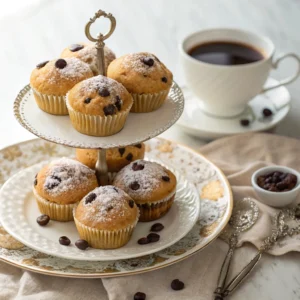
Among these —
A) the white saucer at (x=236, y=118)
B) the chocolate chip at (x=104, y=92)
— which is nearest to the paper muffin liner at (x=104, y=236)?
the chocolate chip at (x=104, y=92)

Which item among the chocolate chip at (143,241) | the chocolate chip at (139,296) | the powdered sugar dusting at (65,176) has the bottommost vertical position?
the chocolate chip at (139,296)

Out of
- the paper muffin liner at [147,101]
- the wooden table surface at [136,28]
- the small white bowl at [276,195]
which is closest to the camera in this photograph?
the paper muffin liner at [147,101]

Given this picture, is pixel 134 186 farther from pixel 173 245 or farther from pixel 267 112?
pixel 267 112

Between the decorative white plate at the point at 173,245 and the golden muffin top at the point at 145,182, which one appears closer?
the decorative white plate at the point at 173,245

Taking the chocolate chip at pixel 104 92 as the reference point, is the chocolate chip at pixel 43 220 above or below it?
below

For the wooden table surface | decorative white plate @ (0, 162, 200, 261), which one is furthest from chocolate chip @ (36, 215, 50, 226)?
the wooden table surface

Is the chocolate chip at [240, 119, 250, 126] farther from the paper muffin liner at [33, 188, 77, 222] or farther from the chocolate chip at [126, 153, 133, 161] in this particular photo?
the paper muffin liner at [33, 188, 77, 222]

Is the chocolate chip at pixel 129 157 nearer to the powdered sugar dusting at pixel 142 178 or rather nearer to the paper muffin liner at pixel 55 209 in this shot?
the powdered sugar dusting at pixel 142 178

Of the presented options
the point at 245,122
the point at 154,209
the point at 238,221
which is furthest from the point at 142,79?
the point at 245,122

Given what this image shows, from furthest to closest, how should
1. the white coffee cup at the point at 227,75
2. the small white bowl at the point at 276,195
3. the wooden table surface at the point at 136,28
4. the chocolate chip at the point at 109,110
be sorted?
1. the wooden table surface at the point at 136,28
2. the white coffee cup at the point at 227,75
3. the small white bowl at the point at 276,195
4. the chocolate chip at the point at 109,110
